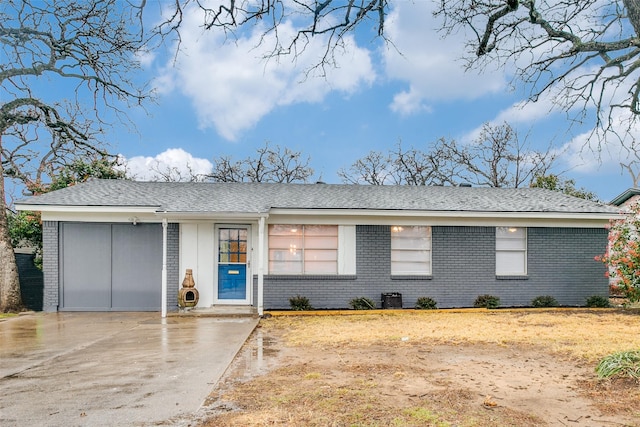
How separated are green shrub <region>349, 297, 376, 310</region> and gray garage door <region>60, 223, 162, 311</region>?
5263 millimetres

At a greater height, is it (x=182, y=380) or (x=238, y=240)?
(x=238, y=240)

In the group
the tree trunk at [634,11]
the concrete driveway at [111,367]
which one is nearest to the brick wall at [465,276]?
the concrete driveway at [111,367]

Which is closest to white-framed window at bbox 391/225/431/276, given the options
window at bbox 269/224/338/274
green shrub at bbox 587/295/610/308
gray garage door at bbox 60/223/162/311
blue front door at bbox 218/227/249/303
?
window at bbox 269/224/338/274

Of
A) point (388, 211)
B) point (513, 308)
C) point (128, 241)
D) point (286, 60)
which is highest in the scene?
point (286, 60)

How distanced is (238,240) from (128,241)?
9.71ft

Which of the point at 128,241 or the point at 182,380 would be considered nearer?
the point at 182,380

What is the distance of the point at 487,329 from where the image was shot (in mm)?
9844

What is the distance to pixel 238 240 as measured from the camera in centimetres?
1285

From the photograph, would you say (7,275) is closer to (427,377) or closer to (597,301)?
(427,377)

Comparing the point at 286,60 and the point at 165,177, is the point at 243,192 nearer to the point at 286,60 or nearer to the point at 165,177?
the point at 286,60

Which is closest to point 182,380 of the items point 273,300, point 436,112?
point 273,300

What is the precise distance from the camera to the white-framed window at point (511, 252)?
535 inches

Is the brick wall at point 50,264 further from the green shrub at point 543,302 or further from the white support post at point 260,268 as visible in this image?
the green shrub at point 543,302

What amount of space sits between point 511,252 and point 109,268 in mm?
11403
